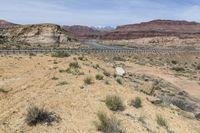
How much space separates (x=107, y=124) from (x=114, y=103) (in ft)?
9.10

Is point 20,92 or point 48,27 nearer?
point 20,92

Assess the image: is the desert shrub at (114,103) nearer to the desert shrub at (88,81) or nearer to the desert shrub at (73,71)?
the desert shrub at (88,81)

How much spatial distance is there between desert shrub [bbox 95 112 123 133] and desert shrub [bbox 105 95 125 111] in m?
1.88

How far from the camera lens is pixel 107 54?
2544 inches

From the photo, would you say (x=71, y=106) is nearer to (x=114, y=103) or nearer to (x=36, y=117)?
(x=114, y=103)

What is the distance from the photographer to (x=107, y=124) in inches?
519

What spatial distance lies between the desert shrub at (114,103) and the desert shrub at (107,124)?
1.88m

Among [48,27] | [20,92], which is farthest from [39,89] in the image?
[48,27]

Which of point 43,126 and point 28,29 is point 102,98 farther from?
point 28,29

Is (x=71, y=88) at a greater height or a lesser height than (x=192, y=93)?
greater

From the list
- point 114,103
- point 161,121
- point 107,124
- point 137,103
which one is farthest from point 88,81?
point 107,124

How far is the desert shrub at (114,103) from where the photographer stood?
1573cm

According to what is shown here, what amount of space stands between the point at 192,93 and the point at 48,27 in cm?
7089

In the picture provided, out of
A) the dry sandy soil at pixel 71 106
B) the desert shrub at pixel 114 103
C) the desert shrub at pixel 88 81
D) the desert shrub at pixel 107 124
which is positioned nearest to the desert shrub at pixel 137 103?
the dry sandy soil at pixel 71 106
